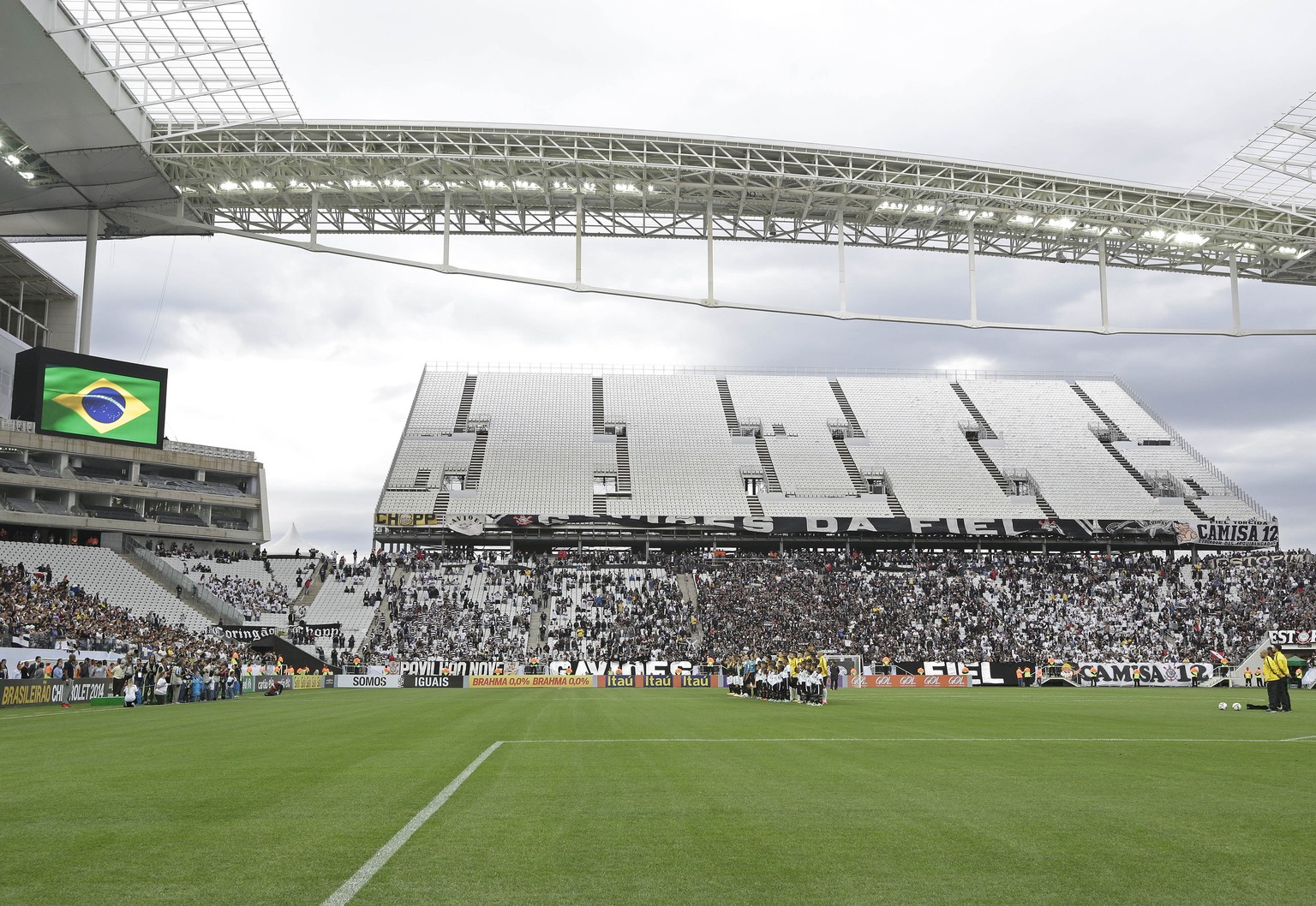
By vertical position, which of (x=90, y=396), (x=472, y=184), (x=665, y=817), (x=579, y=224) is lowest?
(x=665, y=817)

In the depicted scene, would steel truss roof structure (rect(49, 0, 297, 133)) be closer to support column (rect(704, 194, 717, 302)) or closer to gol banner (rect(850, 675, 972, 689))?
support column (rect(704, 194, 717, 302))

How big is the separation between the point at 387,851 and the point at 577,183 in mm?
27256

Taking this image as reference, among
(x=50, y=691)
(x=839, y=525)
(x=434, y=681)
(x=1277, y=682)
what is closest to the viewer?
(x=1277, y=682)

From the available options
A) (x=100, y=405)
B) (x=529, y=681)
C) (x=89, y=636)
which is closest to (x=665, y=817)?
(x=89, y=636)

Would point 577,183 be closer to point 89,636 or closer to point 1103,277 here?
point 1103,277

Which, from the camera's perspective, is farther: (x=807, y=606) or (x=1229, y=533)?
(x=1229, y=533)

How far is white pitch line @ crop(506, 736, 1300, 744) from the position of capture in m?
15.0

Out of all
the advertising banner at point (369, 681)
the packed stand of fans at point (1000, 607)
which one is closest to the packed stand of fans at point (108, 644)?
the advertising banner at point (369, 681)

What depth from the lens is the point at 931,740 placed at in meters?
15.3

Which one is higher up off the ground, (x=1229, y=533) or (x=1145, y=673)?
(x=1229, y=533)

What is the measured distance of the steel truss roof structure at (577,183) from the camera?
102ft

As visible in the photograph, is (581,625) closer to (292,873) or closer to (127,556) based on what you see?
(127,556)

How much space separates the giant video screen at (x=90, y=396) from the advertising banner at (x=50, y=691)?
45.8 ft

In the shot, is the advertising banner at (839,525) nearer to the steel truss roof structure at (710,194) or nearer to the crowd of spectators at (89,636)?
the crowd of spectators at (89,636)
